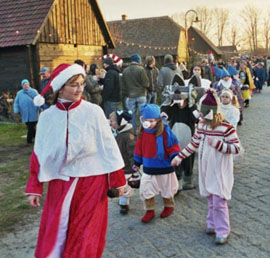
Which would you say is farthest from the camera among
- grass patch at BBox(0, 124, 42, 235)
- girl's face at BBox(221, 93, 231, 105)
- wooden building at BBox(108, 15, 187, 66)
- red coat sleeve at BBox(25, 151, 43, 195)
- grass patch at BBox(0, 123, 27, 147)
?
wooden building at BBox(108, 15, 187, 66)

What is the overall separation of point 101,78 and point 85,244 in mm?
7501

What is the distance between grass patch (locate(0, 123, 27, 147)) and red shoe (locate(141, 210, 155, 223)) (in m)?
6.41

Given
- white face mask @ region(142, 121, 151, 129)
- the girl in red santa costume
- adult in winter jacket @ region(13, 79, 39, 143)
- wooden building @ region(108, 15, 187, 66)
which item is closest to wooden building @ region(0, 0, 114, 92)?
adult in winter jacket @ region(13, 79, 39, 143)

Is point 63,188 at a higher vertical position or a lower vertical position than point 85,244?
higher

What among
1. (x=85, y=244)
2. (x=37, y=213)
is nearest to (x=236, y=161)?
(x=37, y=213)

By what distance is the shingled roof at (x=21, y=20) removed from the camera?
1420cm

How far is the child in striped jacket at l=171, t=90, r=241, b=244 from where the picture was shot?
4125 mm

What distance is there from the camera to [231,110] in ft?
22.5

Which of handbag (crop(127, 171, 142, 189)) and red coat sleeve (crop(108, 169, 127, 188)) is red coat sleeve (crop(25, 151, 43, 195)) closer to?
red coat sleeve (crop(108, 169, 127, 188))

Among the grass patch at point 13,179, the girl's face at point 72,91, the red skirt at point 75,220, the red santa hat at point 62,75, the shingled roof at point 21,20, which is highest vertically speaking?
the shingled roof at point 21,20

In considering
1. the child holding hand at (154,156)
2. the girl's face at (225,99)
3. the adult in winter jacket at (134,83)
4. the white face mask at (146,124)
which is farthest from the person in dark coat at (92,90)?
the white face mask at (146,124)

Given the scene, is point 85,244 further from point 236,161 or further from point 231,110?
point 236,161

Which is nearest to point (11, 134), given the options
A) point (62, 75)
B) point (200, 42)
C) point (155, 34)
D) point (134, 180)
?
point (134, 180)

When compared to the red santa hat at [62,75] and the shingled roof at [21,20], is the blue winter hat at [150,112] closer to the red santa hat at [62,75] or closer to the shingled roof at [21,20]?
the red santa hat at [62,75]
